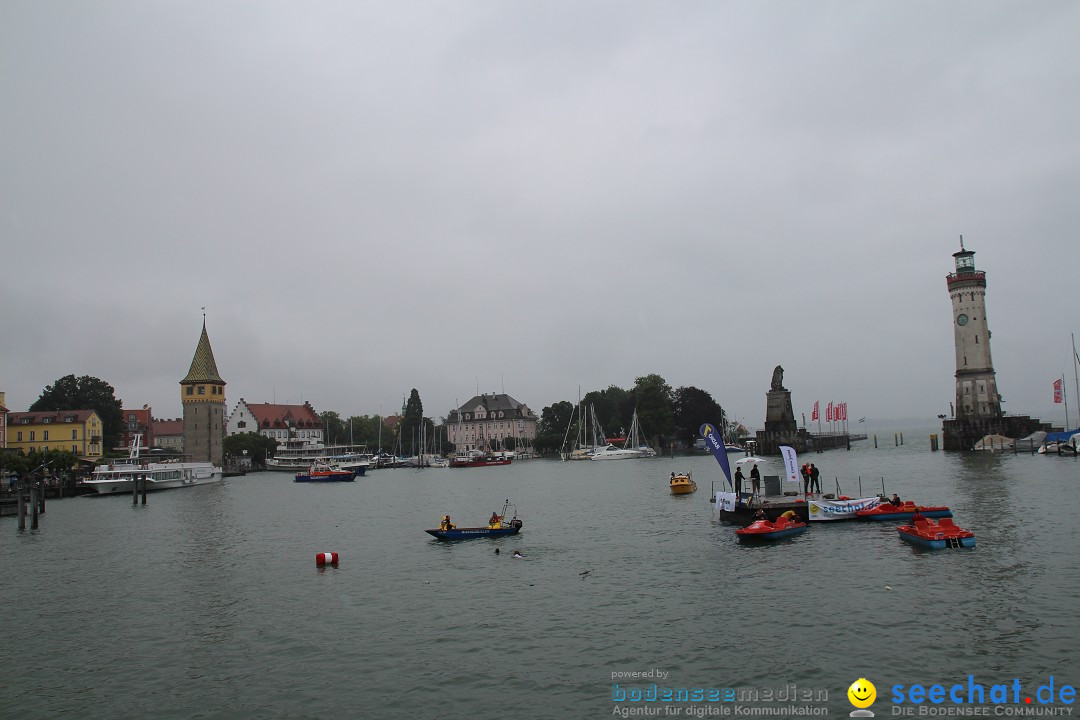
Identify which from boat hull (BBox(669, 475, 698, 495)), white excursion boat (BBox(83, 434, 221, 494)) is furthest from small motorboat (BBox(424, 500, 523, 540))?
white excursion boat (BBox(83, 434, 221, 494))

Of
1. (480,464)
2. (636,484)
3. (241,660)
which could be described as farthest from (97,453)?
(241,660)

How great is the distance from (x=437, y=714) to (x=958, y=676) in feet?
41.8

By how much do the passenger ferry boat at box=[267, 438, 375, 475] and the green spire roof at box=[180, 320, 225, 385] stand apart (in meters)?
27.7

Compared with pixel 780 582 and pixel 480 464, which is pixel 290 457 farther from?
pixel 780 582

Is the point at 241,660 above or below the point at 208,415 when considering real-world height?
below

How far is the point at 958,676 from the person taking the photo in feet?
57.2

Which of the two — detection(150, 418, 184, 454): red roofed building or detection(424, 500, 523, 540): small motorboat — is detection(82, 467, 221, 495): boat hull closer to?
detection(424, 500, 523, 540): small motorboat

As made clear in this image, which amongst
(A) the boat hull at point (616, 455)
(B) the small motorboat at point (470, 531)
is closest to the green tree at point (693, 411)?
(A) the boat hull at point (616, 455)

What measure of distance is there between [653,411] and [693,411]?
14.2 m

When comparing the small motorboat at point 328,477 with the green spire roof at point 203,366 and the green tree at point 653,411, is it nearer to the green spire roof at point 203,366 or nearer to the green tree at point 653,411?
the green spire roof at point 203,366

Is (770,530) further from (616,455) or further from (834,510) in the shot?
(616,455)

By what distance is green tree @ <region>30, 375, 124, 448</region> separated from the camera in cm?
13262

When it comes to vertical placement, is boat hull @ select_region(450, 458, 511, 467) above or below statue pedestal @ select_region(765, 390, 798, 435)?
below

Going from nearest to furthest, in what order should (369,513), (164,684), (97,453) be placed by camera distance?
(164,684) < (369,513) < (97,453)
